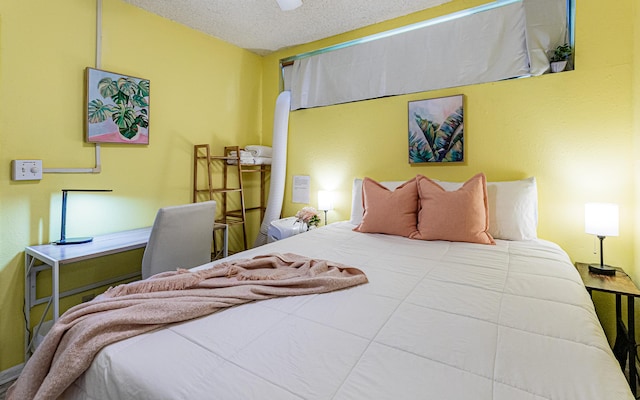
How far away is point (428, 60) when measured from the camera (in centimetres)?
245

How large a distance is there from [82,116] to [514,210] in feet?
9.71

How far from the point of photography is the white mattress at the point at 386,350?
65cm

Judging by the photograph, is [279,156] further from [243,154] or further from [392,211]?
[392,211]

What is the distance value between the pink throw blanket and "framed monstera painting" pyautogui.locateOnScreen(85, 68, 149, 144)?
4.97 feet

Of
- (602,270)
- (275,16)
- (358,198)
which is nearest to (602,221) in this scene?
(602,270)

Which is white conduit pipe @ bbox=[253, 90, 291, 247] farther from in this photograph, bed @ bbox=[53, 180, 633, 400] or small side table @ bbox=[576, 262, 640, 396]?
small side table @ bbox=[576, 262, 640, 396]

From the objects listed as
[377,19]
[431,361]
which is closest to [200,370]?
[431,361]

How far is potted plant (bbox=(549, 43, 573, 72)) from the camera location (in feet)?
6.50

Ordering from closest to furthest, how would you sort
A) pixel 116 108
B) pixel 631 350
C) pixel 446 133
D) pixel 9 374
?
pixel 631 350 < pixel 9 374 < pixel 116 108 < pixel 446 133

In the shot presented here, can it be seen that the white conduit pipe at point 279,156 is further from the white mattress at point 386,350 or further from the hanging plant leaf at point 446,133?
the white mattress at point 386,350

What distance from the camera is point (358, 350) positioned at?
0.79 meters

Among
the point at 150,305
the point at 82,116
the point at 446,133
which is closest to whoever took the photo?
the point at 150,305

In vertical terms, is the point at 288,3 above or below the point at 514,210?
above

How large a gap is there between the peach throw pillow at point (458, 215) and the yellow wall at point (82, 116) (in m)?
2.11
